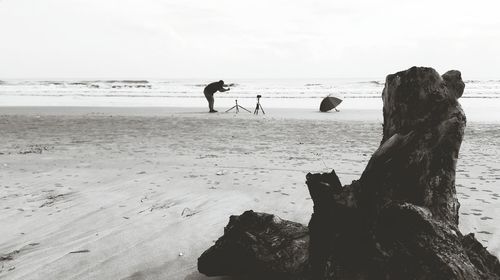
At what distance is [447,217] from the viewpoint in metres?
3.20

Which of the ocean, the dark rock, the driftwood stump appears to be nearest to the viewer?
the driftwood stump

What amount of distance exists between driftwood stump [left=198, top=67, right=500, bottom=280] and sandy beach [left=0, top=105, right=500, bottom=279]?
1.54 metres

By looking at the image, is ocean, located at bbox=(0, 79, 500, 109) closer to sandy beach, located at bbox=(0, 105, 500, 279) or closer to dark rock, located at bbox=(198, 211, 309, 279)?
sandy beach, located at bbox=(0, 105, 500, 279)

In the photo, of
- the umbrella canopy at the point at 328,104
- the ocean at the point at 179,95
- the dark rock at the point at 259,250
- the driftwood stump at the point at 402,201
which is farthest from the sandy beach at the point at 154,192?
the ocean at the point at 179,95

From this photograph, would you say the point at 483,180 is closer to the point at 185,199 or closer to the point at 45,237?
the point at 185,199

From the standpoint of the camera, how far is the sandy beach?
4512mm

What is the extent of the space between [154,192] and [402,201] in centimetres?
474

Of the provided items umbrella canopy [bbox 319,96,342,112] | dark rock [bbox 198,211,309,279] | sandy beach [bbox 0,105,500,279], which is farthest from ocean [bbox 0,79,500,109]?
dark rock [bbox 198,211,309,279]

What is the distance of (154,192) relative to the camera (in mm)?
7012

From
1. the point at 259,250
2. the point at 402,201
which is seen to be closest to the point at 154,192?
the point at 259,250

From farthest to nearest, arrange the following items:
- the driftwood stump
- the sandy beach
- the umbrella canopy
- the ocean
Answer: the ocean < the umbrella canopy < the sandy beach < the driftwood stump

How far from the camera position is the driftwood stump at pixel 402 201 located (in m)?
2.82

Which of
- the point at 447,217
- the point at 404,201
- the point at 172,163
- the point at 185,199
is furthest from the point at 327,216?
the point at 172,163

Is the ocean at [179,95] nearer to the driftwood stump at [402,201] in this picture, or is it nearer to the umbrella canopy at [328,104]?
the umbrella canopy at [328,104]
